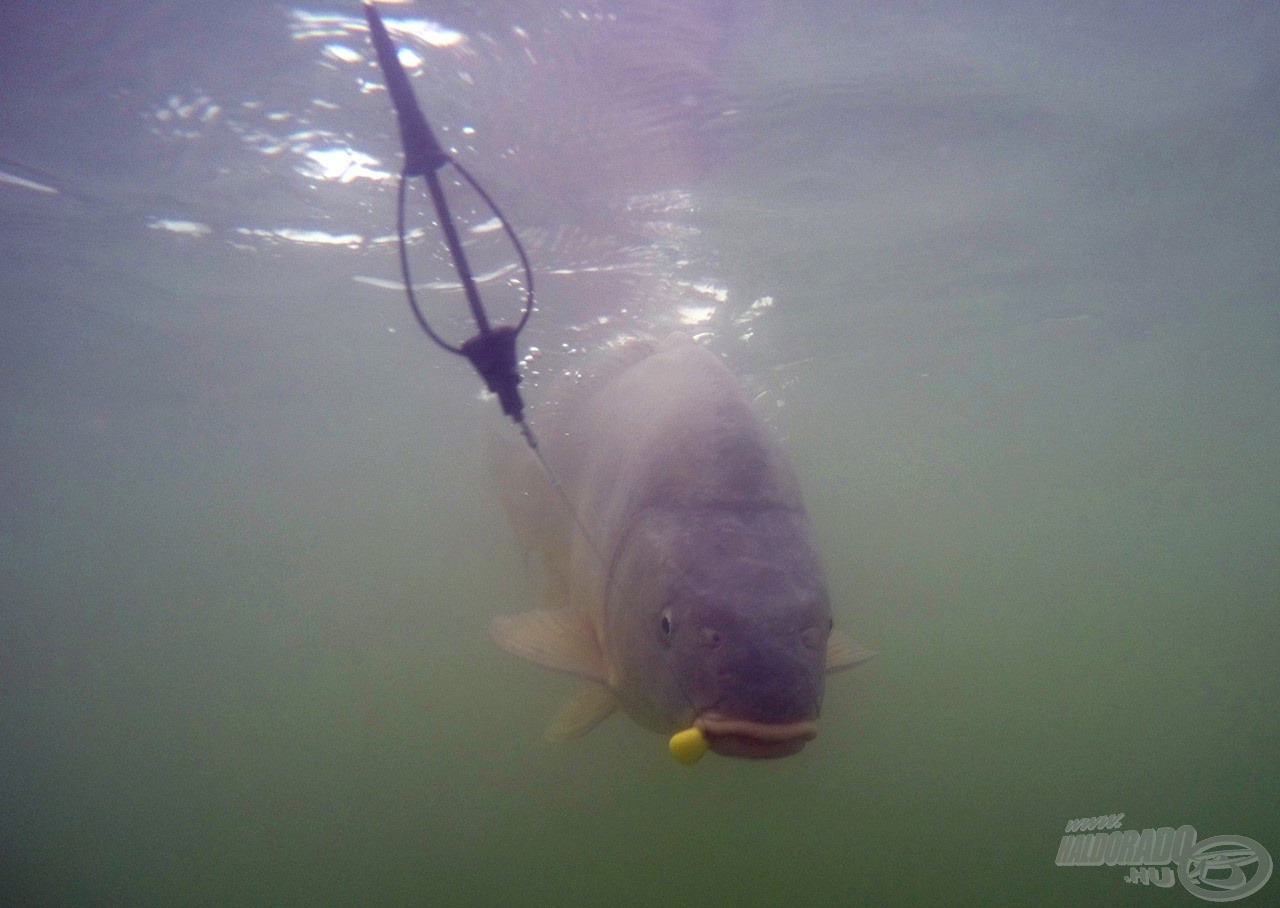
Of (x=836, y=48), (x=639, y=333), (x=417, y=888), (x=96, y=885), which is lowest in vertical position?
(x=96, y=885)

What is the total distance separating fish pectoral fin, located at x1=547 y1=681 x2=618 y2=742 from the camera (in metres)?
4.55

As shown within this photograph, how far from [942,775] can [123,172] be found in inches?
740

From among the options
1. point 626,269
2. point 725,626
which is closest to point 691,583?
point 725,626

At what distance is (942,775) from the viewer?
A: 534 inches

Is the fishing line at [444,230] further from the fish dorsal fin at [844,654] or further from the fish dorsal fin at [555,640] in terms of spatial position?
the fish dorsal fin at [844,654]

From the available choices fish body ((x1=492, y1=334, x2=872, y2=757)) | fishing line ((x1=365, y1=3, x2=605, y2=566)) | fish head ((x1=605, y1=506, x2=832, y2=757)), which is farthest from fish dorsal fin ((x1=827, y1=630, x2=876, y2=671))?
fishing line ((x1=365, y1=3, x2=605, y2=566))

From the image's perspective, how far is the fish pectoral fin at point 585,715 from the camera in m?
4.55

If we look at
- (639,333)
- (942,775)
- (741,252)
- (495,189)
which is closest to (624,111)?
(495,189)

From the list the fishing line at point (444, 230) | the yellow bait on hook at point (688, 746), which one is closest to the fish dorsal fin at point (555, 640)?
the yellow bait on hook at point (688, 746)

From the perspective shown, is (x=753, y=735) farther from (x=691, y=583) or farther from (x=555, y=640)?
(x=555, y=640)

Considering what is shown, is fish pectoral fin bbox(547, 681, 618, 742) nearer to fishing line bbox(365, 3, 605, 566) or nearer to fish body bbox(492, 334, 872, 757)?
fish body bbox(492, 334, 872, 757)

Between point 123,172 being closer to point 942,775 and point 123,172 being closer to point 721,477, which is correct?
point 721,477

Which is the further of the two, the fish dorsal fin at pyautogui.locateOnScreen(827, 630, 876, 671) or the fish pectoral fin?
the fish pectoral fin

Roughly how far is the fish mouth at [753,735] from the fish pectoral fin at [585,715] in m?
1.39
